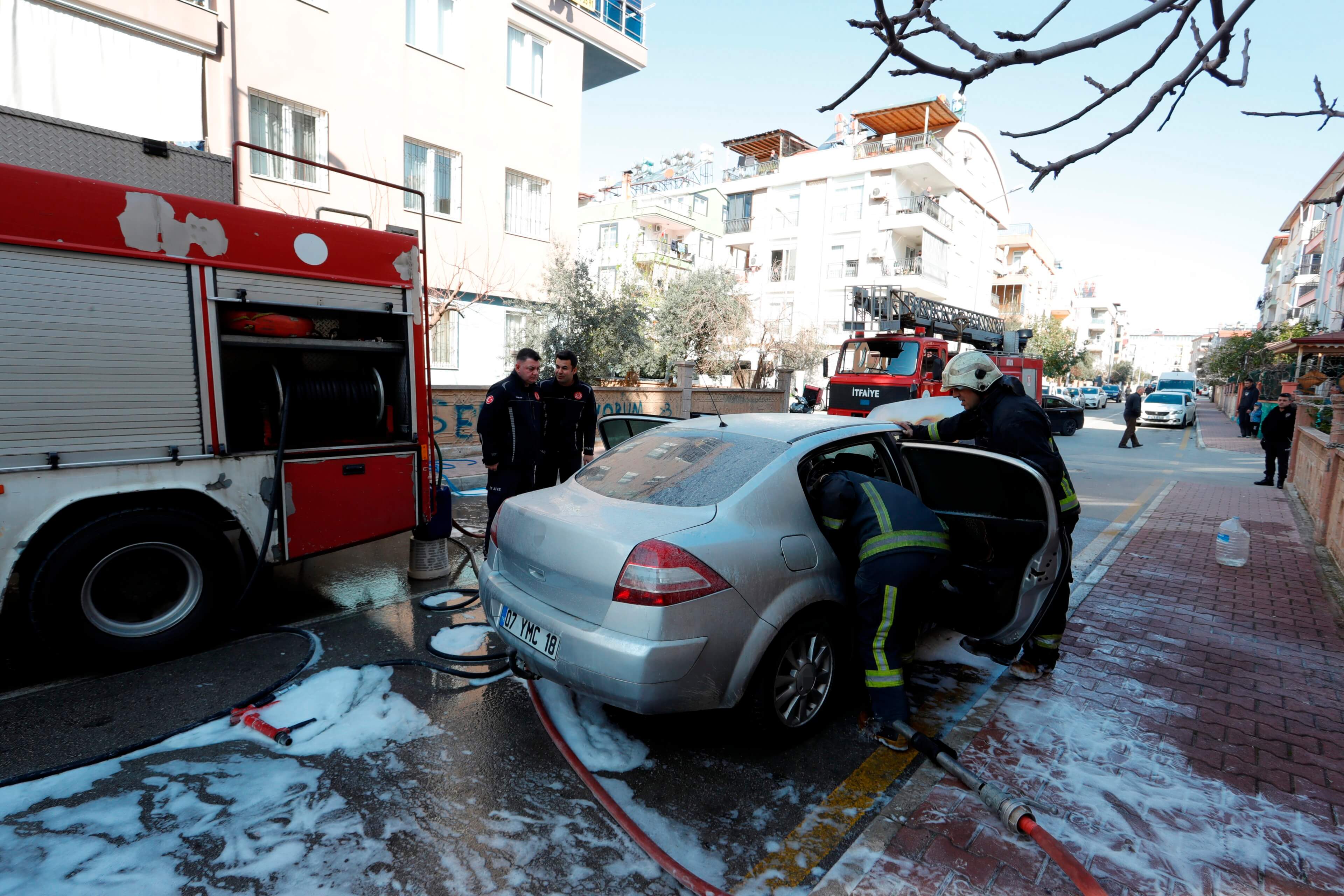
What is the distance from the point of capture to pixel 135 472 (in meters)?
3.92

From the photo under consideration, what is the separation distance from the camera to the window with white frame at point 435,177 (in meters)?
14.5

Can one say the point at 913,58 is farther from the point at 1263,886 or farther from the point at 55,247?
the point at 55,247

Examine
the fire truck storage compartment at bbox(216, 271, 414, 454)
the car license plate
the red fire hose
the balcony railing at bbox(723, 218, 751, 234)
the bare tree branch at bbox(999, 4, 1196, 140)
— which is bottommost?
the red fire hose

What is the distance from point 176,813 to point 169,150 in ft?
13.1

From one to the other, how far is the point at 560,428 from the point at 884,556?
3507 mm

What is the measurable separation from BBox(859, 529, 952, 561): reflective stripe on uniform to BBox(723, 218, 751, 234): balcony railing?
1536 inches

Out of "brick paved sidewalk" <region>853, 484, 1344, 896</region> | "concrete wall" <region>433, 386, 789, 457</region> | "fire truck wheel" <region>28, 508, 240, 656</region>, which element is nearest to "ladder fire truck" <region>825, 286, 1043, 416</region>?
"concrete wall" <region>433, 386, 789, 457</region>

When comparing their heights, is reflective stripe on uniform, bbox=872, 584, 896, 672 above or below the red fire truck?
below

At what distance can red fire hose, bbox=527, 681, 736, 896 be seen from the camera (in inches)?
91.7

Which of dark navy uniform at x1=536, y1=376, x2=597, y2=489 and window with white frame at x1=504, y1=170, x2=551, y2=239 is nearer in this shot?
dark navy uniform at x1=536, y1=376, x2=597, y2=489

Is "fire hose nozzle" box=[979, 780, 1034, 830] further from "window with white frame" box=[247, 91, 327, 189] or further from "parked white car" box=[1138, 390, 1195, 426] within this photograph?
"parked white car" box=[1138, 390, 1195, 426]

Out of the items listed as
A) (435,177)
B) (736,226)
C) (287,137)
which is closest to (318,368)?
(287,137)

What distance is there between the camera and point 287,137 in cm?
1285

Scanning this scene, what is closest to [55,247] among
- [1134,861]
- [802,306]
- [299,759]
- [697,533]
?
[299,759]
